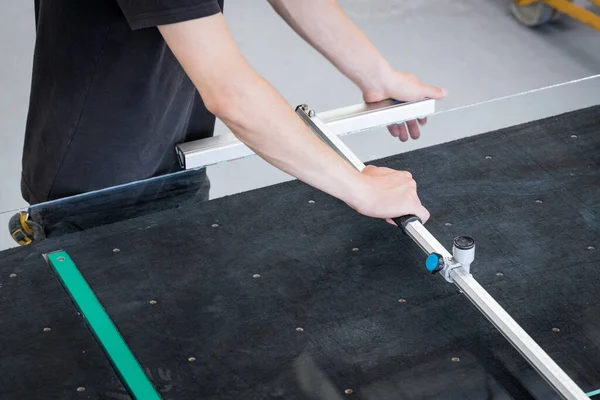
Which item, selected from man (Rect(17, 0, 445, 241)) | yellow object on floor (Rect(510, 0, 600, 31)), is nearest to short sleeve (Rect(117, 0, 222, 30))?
man (Rect(17, 0, 445, 241))

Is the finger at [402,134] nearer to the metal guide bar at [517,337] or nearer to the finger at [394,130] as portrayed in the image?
the finger at [394,130]

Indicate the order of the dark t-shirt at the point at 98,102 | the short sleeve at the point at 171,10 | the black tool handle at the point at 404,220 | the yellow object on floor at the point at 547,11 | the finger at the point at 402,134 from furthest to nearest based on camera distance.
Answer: the yellow object on floor at the point at 547,11, the finger at the point at 402,134, the dark t-shirt at the point at 98,102, the black tool handle at the point at 404,220, the short sleeve at the point at 171,10

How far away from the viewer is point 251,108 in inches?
63.4

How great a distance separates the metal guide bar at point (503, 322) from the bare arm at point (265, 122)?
76mm

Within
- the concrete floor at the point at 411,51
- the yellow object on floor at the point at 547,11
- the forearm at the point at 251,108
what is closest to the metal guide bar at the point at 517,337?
the forearm at the point at 251,108

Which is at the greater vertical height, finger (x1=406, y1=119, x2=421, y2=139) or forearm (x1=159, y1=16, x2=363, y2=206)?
forearm (x1=159, y1=16, x2=363, y2=206)

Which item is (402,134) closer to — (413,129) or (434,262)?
(413,129)

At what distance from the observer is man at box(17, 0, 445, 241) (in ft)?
5.15

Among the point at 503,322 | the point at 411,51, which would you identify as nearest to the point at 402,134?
the point at 503,322

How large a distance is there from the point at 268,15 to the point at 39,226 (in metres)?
2.93

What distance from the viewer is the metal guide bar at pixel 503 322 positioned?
139cm

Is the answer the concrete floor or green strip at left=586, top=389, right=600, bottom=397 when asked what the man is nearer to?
green strip at left=586, top=389, right=600, bottom=397

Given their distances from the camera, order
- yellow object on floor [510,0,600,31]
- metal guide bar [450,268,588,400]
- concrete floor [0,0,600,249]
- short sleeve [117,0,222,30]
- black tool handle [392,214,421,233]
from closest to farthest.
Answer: metal guide bar [450,268,588,400] < short sleeve [117,0,222,30] < black tool handle [392,214,421,233] < concrete floor [0,0,600,249] < yellow object on floor [510,0,600,31]

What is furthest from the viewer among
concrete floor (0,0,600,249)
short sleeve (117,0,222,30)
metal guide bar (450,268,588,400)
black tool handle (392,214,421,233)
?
concrete floor (0,0,600,249)
